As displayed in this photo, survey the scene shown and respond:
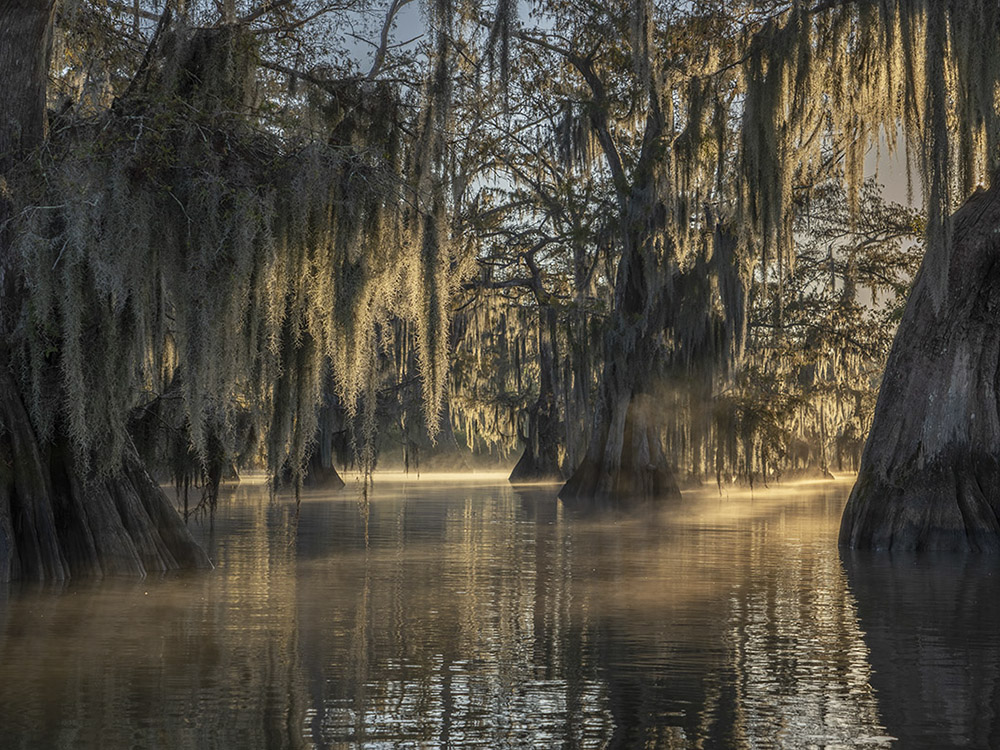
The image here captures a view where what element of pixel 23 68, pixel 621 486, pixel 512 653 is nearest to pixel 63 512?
pixel 23 68

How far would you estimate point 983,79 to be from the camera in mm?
A: 14969

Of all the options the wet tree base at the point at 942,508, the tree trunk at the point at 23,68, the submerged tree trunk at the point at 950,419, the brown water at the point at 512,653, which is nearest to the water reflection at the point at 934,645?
the brown water at the point at 512,653

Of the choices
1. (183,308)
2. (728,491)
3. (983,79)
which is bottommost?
(728,491)

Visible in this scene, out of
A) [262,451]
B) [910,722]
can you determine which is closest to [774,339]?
[262,451]

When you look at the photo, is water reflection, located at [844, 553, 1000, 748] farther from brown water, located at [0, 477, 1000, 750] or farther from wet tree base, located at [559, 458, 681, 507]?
wet tree base, located at [559, 458, 681, 507]

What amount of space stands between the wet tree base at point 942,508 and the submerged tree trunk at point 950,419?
0.01 meters

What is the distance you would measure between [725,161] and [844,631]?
1289 cm

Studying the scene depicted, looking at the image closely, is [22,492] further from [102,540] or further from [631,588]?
[631,588]

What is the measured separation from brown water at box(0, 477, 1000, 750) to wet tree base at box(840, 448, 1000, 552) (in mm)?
972

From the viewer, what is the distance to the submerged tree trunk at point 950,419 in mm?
15867

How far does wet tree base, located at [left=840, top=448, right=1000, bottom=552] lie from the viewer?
15.7 m

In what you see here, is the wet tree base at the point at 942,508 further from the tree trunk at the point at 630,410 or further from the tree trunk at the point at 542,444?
the tree trunk at the point at 542,444

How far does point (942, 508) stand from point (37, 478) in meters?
10.5

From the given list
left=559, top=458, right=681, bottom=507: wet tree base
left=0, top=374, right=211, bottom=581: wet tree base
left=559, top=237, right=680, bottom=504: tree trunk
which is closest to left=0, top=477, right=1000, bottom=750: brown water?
left=0, top=374, right=211, bottom=581: wet tree base
